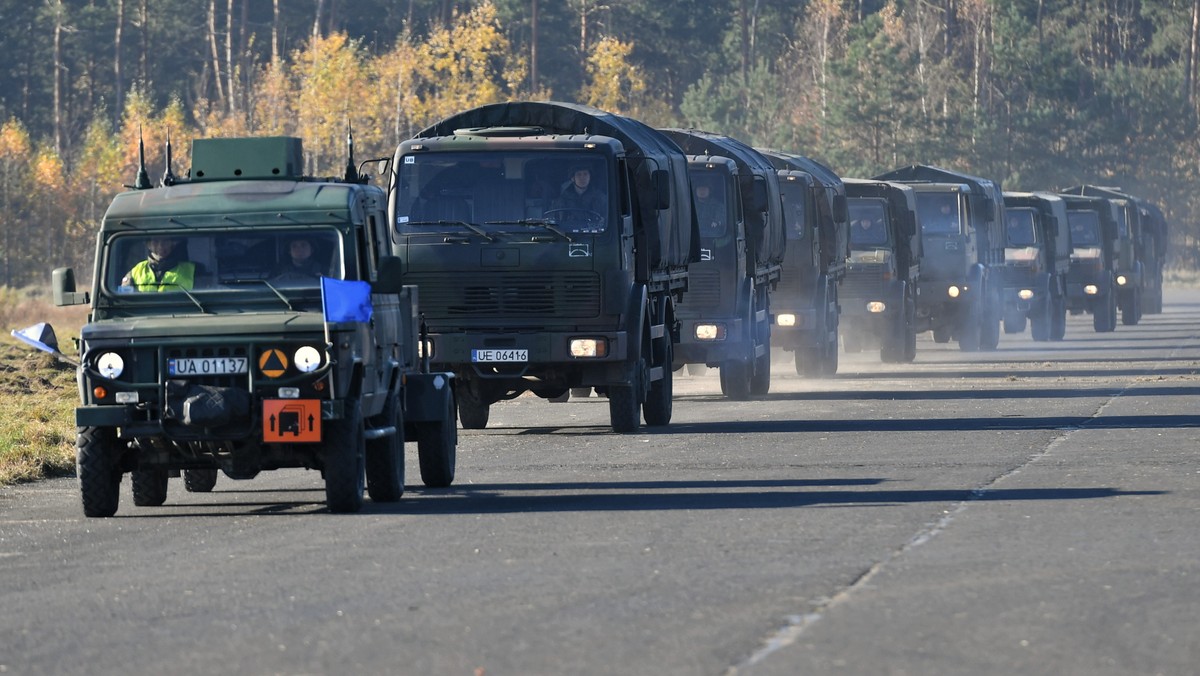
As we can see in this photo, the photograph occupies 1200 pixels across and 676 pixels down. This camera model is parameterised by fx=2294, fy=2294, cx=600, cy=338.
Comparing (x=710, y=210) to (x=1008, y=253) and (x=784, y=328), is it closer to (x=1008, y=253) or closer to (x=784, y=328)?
(x=784, y=328)

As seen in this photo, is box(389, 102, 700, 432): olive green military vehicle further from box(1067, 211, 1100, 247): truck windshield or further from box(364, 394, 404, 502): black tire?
box(1067, 211, 1100, 247): truck windshield

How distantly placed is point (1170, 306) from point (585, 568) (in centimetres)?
6493

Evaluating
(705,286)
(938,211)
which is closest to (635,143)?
(705,286)

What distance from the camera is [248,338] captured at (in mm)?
13164

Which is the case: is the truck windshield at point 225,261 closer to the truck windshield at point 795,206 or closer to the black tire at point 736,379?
the black tire at point 736,379

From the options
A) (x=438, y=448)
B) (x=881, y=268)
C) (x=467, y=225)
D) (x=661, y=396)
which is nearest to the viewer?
(x=438, y=448)

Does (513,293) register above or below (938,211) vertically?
below

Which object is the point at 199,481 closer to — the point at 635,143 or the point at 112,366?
the point at 112,366

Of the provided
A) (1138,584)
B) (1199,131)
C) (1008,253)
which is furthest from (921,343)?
(1199,131)

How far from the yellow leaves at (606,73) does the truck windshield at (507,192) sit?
7204 centimetres

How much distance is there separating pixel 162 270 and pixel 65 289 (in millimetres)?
595

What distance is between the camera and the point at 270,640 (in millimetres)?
8922

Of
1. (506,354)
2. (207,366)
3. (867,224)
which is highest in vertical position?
(867,224)

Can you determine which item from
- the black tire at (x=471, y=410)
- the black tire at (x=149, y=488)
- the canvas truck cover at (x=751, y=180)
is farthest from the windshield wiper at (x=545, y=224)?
the canvas truck cover at (x=751, y=180)
